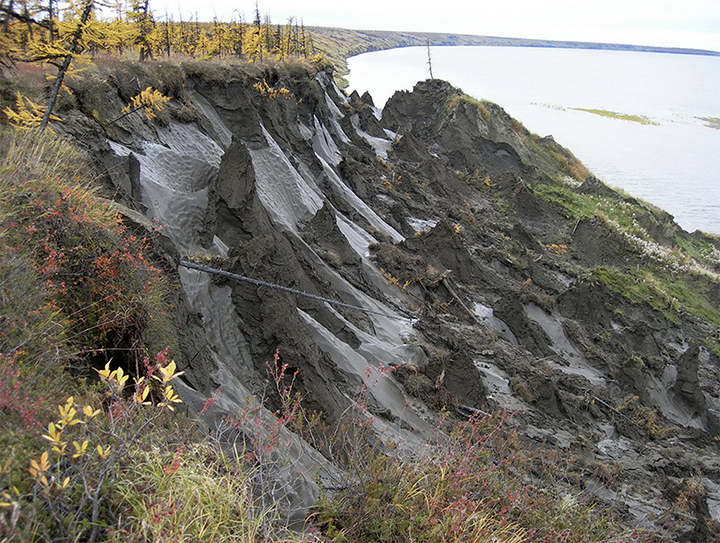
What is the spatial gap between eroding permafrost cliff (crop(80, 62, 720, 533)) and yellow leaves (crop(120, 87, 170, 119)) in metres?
0.28

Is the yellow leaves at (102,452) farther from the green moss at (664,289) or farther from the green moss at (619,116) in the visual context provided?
the green moss at (619,116)

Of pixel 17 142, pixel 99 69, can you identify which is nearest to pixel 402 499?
pixel 17 142

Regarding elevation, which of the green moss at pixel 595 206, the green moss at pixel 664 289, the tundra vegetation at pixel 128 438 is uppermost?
the tundra vegetation at pixel 128 438

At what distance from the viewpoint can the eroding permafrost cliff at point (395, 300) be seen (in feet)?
A: 23.8

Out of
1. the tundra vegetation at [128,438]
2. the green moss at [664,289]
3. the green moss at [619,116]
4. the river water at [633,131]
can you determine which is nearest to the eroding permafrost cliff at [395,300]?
the green moss at [664,289]

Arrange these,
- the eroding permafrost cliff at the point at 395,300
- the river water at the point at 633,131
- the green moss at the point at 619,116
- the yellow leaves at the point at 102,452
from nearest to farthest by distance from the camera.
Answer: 1. the yellow leaves at the point at 102,452
2. the eroding permafrost cliff at the point at 395,300
3. the river water at the point at 633,131
4. the green moss at the point at 619,116

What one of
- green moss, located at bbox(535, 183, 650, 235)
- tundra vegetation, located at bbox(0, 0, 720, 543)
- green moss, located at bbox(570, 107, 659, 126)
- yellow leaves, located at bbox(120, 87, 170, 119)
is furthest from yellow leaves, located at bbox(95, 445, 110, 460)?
green moss, located at bbox(570, 107, 659, 126)

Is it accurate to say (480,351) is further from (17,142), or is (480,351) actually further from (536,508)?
(17,142)

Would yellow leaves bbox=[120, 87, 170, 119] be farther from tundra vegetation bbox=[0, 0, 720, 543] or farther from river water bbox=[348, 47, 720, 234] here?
river water bbox=[348, 47, 720, 234]

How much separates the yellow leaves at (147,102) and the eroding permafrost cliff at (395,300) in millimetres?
276

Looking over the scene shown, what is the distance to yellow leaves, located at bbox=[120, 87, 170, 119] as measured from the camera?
956 centimetres

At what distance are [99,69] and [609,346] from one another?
15077 millimetres

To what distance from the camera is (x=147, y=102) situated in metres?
10.0

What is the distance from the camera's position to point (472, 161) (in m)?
33.5
